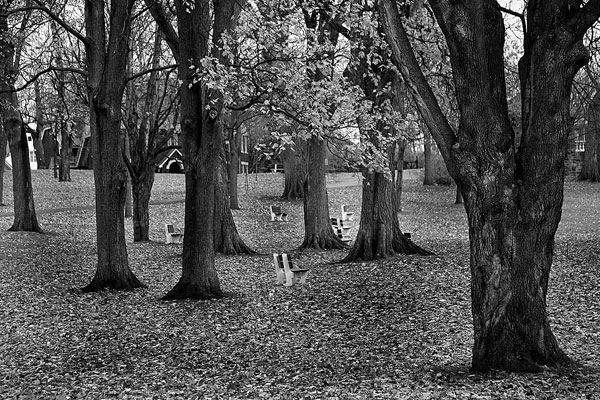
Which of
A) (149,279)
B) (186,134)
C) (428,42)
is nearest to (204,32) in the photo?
(186,134)

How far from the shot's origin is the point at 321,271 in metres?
18.1

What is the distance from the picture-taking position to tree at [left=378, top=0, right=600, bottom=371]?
25.6 feet

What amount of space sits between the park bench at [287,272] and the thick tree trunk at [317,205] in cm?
699

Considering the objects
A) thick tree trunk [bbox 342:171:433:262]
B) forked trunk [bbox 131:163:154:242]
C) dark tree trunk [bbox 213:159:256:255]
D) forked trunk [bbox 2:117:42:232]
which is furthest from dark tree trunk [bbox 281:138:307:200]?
thick tree trunk [bbox 342:171:433:262]

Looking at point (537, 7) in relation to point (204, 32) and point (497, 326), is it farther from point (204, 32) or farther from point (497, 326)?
point (204, 32)

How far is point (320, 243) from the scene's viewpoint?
23.6 meters

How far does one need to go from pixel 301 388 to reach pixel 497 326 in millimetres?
2219

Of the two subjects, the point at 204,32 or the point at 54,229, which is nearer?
the point at 204,32

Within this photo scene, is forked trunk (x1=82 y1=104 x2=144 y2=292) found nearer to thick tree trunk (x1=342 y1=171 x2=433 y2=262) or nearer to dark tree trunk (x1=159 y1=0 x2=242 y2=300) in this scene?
dark tree trunk (x1=159 y1=0 x2=242 y2=300)

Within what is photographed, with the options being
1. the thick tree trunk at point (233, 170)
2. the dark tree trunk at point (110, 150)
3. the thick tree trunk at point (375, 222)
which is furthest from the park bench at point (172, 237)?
the dark tree trunk at point (110, 150)

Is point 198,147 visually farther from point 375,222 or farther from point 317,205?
point 317,205

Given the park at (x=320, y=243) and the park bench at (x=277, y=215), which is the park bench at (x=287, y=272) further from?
the park bench at (x=277, y=215)

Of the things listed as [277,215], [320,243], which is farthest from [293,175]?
[320,243]

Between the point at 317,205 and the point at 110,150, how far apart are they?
892 centimetres
